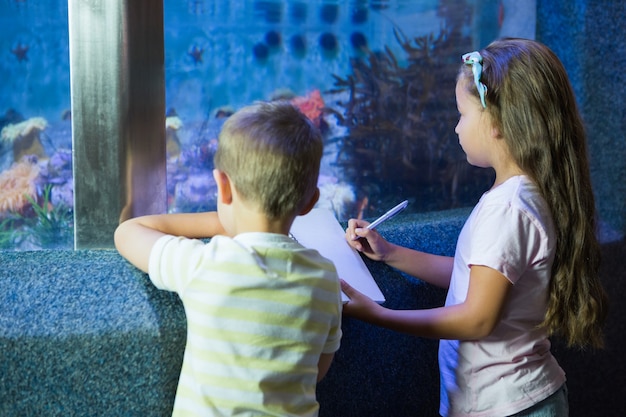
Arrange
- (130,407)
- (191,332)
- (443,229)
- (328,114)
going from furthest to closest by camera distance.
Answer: (328,114), (443,229), (130,407), (191,332)

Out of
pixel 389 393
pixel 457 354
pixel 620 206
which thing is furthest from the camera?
pixel 620 206

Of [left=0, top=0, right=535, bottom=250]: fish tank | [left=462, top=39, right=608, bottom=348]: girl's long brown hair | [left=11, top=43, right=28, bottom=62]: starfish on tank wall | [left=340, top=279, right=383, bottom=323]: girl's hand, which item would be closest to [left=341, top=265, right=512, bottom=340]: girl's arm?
[left=340, top=279, right=383, bottom=323]: girl's hand

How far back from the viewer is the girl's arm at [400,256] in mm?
1353

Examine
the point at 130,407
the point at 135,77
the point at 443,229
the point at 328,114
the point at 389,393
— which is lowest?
the point at 389,393

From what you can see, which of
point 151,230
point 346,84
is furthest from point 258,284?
point 346,84

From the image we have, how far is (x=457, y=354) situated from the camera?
1.27 metres

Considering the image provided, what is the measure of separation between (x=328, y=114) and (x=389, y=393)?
2.26 ft

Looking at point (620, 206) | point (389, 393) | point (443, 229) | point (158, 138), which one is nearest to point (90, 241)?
point (158, 138)

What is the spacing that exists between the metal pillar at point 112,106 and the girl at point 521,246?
0.44 m

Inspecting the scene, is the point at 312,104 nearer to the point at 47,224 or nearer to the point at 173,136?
the point at 173,136

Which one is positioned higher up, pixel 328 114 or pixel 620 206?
pixel 328 114

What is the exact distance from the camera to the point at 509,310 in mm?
1212

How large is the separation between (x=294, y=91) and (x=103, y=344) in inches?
33.8

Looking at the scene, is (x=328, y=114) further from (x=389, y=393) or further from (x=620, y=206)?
Answer: (x=620, y=206)
